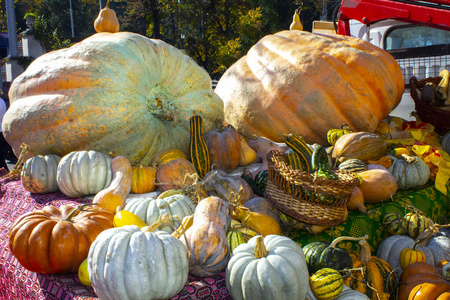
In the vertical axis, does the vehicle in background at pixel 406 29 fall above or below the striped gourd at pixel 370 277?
above

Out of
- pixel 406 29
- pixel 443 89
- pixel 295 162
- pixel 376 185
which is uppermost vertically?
pixel 406 29

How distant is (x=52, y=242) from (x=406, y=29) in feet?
24.7

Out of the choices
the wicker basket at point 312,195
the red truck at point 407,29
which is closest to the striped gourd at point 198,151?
the wicker basket at point 312,195

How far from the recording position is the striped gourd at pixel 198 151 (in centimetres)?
318

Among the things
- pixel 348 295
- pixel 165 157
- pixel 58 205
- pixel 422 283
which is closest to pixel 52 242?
pixel 58 205

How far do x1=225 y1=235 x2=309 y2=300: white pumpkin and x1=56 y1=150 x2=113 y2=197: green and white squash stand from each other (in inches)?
54.9

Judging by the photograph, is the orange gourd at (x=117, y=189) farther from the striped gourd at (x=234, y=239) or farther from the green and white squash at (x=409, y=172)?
the green and white squash at (x=409, y=172)

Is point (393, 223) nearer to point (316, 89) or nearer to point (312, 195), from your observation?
point (312, 195)

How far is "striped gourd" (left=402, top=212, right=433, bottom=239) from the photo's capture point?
9.64 feet

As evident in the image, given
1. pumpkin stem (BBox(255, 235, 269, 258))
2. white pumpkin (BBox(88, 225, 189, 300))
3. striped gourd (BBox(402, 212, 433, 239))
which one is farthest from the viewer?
striped gourd (BBox(402, 212, 433, 239))

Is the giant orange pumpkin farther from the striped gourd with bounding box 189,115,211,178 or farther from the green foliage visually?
the green foliage

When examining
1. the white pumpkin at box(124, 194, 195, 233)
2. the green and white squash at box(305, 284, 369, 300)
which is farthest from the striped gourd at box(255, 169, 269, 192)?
the green and white squash at box(305, 284, 369, 300)

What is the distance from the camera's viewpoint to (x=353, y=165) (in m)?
3.15

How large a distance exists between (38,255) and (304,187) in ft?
5.23
